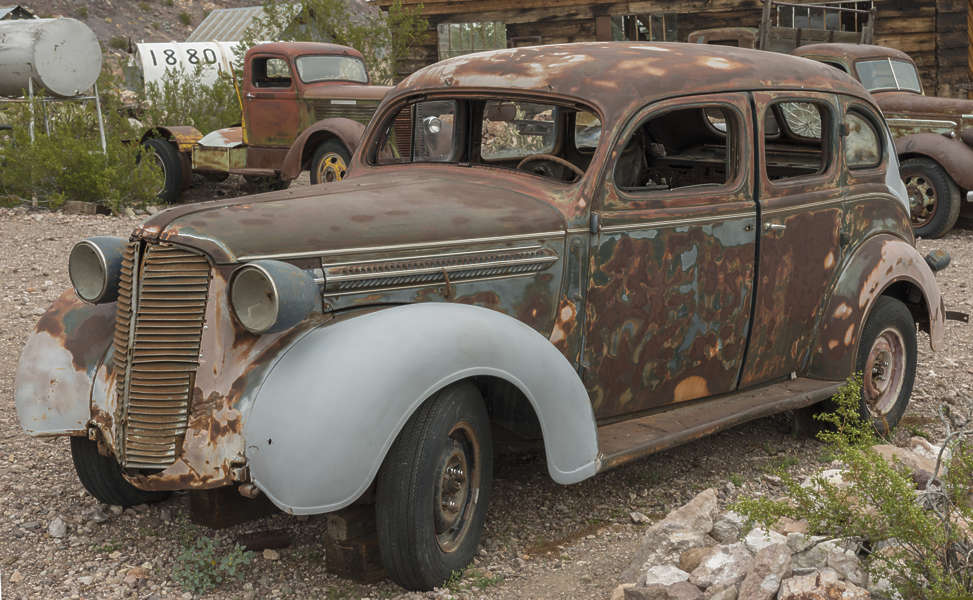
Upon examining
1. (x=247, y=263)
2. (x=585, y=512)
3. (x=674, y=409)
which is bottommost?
(x=585, y=512)

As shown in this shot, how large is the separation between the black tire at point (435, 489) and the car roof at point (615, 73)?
1390mm

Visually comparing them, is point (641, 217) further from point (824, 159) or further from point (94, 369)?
point (94, 369)

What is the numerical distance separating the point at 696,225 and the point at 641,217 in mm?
298

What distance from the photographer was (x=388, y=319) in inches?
130

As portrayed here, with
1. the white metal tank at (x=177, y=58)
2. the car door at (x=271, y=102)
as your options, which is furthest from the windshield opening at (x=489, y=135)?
the white metal tank at (x=177, y=58)

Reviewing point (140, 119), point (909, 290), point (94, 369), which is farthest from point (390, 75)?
point (94, 369)

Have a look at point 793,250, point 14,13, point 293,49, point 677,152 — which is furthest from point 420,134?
point 14,13

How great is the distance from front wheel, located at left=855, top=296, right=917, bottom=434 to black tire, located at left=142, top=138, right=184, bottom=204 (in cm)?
1006

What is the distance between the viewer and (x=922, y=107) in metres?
10.8

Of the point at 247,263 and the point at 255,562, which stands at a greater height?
the point at 247,263

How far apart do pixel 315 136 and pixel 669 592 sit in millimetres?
9688

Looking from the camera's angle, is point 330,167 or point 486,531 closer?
point 486,531

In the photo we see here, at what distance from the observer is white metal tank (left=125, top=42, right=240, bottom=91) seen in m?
26.9

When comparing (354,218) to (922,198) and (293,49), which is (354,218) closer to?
(922,198)
